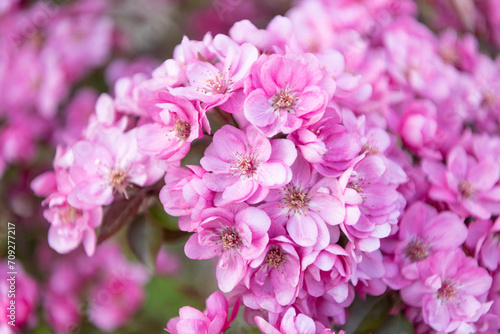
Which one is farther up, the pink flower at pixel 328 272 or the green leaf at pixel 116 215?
the pink flower at pixel 328 272

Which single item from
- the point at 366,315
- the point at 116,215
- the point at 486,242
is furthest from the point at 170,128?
the point at 486,242

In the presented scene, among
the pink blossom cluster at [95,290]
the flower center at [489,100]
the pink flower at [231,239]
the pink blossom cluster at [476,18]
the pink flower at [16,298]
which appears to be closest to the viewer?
the pink flower at [231,239]

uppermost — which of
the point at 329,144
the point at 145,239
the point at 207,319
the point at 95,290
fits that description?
the point at 329,144

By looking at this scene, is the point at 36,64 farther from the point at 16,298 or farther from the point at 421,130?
the point at 421,130

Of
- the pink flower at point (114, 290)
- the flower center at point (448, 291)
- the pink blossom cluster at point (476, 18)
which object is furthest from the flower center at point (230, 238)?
the pink blossom cluster at point (476, 18)

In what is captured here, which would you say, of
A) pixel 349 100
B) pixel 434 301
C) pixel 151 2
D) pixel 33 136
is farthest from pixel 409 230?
pixel 151 2

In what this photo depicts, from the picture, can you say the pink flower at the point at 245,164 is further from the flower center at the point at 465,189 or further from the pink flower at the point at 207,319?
the flower center at the point at 465,189

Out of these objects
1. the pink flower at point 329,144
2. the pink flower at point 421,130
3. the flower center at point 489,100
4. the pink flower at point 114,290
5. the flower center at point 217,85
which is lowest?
the pink flower at point 114,290

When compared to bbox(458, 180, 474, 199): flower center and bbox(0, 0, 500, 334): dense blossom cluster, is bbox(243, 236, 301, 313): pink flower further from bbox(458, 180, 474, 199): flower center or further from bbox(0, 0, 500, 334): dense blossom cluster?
bbox(458, 180, 474, 199): flower center

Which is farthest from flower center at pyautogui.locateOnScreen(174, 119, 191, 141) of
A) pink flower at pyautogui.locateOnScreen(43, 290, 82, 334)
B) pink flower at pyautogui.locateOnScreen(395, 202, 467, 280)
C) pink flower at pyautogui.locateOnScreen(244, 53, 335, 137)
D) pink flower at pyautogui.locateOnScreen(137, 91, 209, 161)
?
pink flower at pyautogui.locateOnScreen(43, 290, 82, 334)
